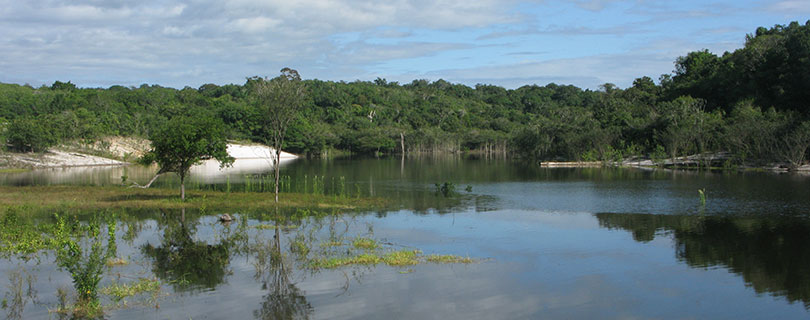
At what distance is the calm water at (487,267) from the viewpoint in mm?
13555

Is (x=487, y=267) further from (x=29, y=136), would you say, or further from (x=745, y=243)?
Result: (x=29, y=136)

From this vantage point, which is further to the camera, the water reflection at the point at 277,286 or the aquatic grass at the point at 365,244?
the aquatic grass at the point at 365,244

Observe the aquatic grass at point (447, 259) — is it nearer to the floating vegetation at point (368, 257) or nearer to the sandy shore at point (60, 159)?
the floating vegetation at point (368, 257)

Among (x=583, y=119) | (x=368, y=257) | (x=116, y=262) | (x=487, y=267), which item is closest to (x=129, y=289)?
(x=116, y=262)

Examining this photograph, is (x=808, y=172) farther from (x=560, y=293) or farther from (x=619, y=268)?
(x=560, y=293)

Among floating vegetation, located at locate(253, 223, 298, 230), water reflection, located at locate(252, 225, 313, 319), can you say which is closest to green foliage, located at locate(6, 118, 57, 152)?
floating vegetation, located at locate(253, 223, 298, 230)

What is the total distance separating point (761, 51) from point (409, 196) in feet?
199

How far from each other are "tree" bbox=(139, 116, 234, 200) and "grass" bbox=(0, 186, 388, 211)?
1762mm

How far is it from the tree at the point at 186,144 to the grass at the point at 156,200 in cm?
176

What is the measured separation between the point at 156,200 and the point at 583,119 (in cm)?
6432

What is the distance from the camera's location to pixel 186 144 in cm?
2942

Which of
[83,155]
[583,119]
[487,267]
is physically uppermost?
[583,119]

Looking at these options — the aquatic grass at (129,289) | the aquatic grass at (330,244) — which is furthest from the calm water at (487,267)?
the aquatic grass at (330,244)

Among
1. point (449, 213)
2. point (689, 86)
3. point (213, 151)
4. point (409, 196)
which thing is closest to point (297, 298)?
point (449, 213)
